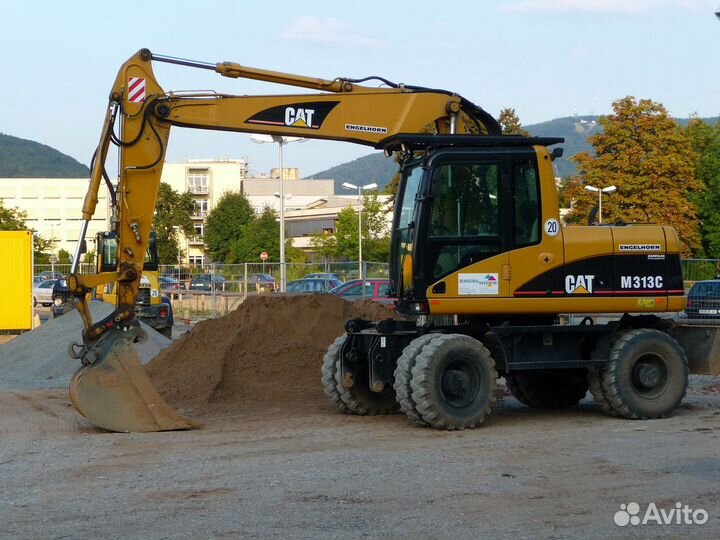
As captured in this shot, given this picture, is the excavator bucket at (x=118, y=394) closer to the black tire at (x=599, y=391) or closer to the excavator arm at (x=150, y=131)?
the excavator arm at (x=150, y=131)

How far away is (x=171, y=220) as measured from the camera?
68938 millimetres

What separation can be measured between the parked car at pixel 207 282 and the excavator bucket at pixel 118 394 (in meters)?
22.5

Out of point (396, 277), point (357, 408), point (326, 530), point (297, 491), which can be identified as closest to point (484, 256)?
point (396, 277)

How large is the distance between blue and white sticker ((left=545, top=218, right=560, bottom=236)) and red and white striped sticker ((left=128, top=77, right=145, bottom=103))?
499 cm

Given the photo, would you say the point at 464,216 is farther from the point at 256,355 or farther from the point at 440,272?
the point at 256,355

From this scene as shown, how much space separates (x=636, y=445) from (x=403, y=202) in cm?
400

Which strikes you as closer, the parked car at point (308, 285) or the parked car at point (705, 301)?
the parked car at point (705, 301)

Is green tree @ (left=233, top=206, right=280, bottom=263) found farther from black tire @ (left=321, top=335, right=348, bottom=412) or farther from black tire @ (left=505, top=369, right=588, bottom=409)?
black tire @ (left=321, top=335, right=348, bottom=412)

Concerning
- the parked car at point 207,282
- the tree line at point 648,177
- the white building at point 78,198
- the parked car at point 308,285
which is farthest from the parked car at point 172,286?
the white building at point 78,198

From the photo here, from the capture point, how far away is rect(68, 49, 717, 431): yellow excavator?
12.1 metres

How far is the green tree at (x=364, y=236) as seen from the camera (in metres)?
68.9

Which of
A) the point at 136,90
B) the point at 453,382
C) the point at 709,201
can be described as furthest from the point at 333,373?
the point at 709,201

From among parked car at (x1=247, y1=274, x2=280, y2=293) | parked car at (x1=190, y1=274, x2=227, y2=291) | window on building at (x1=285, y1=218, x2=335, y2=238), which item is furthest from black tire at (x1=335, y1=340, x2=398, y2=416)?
window on building at (x1=285, y1=218, x2=335, y2=238)

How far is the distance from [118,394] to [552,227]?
536 cm
